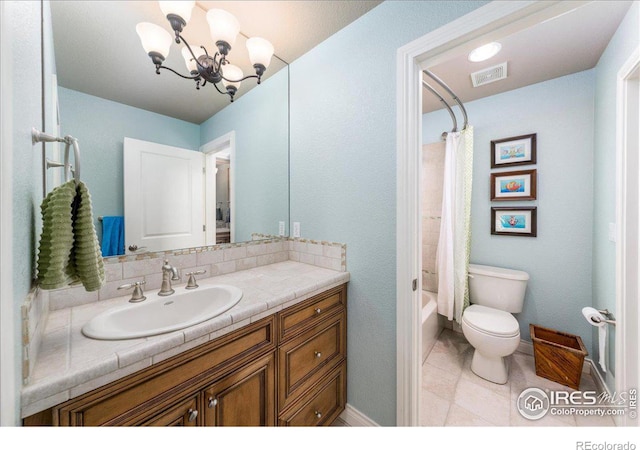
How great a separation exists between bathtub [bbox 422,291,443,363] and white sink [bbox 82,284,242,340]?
167 centimetres

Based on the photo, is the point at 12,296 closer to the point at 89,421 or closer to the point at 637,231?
the point at 89,421

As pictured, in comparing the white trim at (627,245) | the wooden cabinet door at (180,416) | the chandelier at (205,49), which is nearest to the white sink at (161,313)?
the wooden cabinet door at (180,416)

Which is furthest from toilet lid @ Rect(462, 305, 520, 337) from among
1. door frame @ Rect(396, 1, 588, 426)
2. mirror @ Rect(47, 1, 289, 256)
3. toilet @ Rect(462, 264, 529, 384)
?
mirror @ Rect(47, 1, 289, 256)

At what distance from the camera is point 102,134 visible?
1.04 metres

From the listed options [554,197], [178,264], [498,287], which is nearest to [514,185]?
[554,197]

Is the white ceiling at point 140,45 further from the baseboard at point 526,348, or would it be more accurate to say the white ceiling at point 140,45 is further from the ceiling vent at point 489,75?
the baseboard at point 526,348

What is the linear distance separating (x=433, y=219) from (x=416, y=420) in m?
1.77

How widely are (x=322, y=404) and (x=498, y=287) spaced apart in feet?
5.83

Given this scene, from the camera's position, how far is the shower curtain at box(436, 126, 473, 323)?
2.08 m

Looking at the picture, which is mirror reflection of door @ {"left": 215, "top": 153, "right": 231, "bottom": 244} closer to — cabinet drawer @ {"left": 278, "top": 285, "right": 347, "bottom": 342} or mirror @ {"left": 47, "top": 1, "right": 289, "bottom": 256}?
mirror @ {"left": 47, "top": 1, "right": 289, "bottom": 256}

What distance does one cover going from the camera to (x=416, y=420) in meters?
1.20

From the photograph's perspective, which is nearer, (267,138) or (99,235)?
(99,235)

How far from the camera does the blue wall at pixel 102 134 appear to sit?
3.23ft
